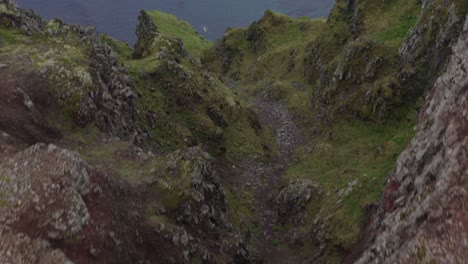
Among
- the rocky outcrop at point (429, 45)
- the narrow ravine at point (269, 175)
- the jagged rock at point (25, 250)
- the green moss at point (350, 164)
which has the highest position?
the rocky outcrop at point (429, 45)

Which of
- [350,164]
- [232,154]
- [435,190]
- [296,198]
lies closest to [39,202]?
[435,190]

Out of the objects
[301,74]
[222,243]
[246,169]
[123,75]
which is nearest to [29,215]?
[222,243]

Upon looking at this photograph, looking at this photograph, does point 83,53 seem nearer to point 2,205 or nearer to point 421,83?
point 2,205

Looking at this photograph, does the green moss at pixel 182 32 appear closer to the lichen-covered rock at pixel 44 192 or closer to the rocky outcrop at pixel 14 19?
the rocky outcrop at pixel 14 19

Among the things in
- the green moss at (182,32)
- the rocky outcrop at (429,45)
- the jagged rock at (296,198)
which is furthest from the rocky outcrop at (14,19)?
the green moss at (182,32)

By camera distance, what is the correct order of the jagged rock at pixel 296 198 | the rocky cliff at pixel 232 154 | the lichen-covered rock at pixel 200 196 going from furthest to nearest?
the jagged rock at pixel 296 198, the lichen-covered rock at pixel 200 196, the rocky cliff at pixel 232 154

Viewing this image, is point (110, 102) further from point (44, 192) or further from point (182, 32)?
point (182, 32)

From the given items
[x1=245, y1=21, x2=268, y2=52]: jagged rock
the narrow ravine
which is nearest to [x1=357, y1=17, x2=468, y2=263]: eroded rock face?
the narrow ravine
